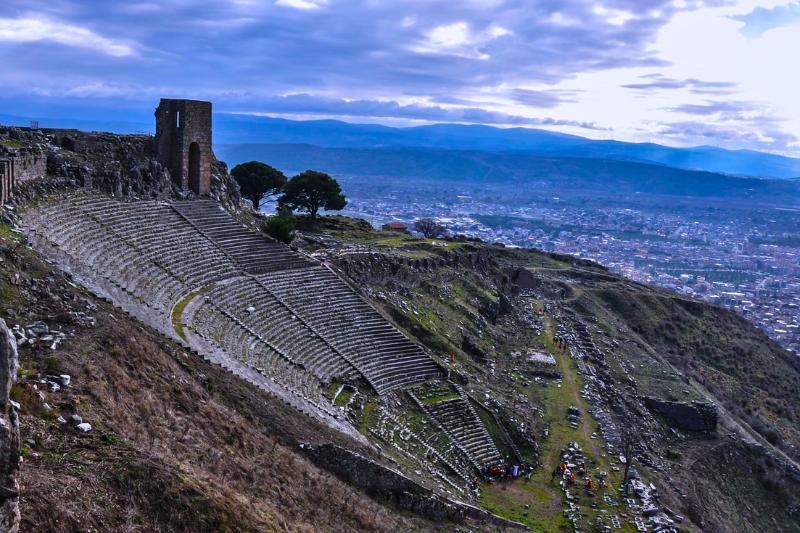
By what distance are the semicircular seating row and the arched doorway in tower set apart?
2.31m

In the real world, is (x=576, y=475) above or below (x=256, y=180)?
below

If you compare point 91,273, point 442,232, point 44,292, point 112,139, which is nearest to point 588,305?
point 442,232

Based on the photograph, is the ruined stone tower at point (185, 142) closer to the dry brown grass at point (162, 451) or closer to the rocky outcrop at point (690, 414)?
the dry brown grass at point (162, 451)

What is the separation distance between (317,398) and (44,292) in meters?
8.84

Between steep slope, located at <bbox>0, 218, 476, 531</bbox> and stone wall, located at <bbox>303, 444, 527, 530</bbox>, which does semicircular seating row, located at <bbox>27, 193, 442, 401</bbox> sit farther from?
stone wall, located at <bbox>303, 444, 527, 530</bbox>

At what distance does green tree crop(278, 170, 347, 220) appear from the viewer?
45.4m

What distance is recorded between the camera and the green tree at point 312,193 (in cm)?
4538

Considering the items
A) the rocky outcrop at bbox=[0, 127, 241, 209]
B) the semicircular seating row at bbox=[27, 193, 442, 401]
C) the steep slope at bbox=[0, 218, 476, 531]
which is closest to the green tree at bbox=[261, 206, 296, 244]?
the semicircular seating row at bbox=[27, 193, 442, 401]

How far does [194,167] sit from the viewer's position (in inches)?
1368

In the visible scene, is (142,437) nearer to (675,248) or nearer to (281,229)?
(281,229)

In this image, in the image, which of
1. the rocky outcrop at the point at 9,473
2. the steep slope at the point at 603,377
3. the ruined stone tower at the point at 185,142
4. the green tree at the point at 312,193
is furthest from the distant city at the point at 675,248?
the rocky outcrop at the point at 9,473

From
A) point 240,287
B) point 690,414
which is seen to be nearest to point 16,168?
point 240,287

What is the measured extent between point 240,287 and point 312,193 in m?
19.8

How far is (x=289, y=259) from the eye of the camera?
31.2m
